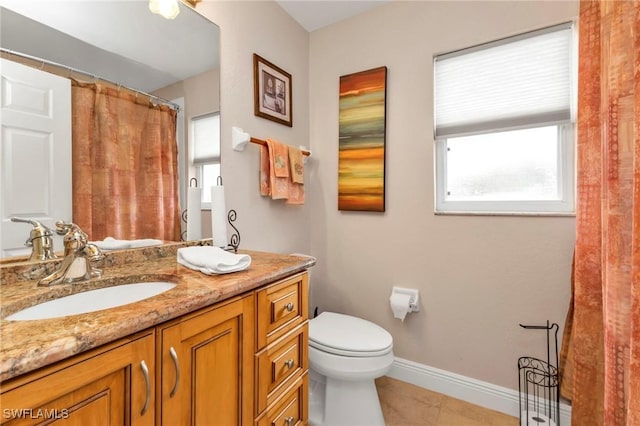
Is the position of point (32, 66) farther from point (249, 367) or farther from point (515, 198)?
point (515, 198)

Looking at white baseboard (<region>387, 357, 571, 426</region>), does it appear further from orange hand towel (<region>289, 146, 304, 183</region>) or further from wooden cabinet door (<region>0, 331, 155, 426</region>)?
wooden cabinet door (<region>0, 331, 155, 426</region>)

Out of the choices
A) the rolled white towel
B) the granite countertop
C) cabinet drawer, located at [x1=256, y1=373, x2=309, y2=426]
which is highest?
the rolled white towel

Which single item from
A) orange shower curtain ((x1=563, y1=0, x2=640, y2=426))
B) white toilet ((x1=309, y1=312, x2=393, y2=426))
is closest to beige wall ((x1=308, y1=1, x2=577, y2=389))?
orange shower curtain ((x1=563, y1=0, x2=640, y2=426))

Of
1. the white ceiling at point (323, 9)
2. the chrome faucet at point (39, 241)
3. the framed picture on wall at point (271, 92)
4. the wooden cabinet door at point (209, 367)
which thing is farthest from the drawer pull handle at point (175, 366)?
the white ceiling at point (323, 9)

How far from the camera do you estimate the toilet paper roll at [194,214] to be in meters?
1.41

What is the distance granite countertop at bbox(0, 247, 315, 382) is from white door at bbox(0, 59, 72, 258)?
179 mm

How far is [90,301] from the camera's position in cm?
85

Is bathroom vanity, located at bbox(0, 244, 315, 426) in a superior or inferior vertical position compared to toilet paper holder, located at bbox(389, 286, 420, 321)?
superior

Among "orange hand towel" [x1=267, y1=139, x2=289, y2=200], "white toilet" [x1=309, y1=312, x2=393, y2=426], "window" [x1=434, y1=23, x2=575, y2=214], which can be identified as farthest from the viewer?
"orange hand towel" [x1=267, y1=139, x2=289, y2=200]

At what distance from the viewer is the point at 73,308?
813 mm

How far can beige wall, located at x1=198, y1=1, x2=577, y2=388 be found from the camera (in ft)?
4.99

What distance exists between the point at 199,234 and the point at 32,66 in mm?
844

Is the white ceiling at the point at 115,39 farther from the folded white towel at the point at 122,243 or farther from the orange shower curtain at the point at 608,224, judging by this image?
the orange shower curtain at the point at 608,224

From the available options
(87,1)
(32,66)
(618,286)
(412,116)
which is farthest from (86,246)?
(412,116)
